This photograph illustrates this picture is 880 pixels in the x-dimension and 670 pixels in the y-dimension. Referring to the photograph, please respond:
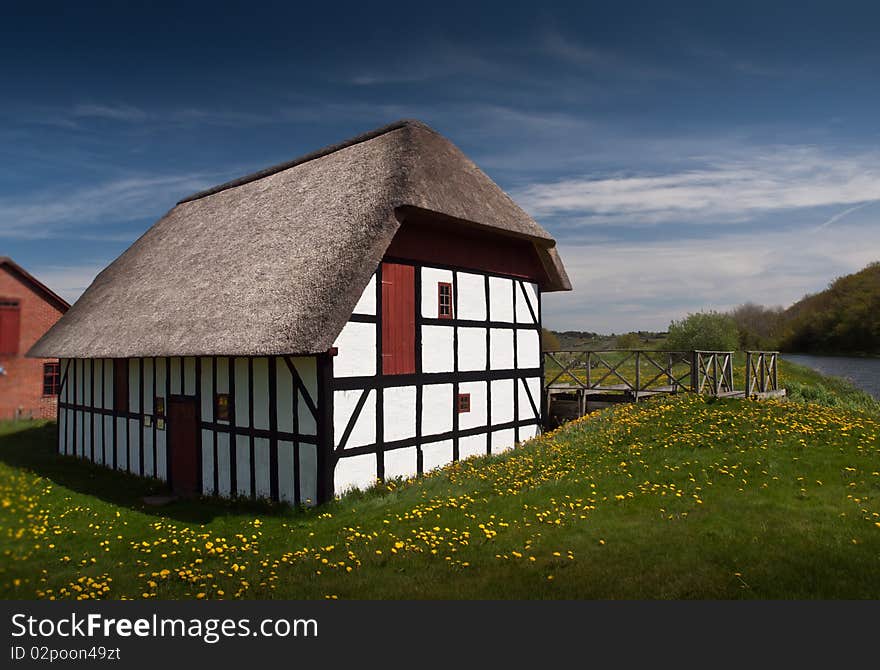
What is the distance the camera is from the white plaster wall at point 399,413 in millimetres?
12890

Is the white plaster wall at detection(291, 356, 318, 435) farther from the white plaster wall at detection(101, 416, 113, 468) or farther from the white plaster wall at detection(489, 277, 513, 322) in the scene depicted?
the white plaster wall at detection(101, 416, 113, 468)

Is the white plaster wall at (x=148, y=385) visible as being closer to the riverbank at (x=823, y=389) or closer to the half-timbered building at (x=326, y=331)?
the half-timbered building at (x=326, y=331)

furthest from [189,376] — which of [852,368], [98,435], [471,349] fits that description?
[852,368]

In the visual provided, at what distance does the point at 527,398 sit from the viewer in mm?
17594

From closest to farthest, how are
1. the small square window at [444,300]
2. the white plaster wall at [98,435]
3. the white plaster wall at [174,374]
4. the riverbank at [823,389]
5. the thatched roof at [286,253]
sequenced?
the thatched roof at [286,253] → the small square window at [444,300] → the white plaster wall at [174,374] → the white plaster wall at [98,435] → the riverbank at [823,389]

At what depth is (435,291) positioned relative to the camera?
14.3m

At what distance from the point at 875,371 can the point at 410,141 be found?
36.3 meters

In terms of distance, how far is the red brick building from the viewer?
2.46 metres

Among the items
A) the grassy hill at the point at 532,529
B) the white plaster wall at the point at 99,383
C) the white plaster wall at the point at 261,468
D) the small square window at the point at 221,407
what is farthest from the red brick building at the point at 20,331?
the white plaster wall at the point at 99,383

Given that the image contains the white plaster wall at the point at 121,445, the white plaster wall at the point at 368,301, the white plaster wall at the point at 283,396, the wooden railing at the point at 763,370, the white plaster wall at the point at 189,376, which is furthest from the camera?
the wooden railing at the point at 763,370

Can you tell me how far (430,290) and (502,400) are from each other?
417 centimetres

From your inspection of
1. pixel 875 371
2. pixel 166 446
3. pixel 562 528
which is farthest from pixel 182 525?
pixel 875 371

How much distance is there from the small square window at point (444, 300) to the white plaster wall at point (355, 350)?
92.3 inches

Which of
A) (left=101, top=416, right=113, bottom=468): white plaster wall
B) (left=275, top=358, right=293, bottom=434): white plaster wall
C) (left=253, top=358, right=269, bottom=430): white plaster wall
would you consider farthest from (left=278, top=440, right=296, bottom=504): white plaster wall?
(left=101, top=416, right=113, bottom=468): white plaster wall
